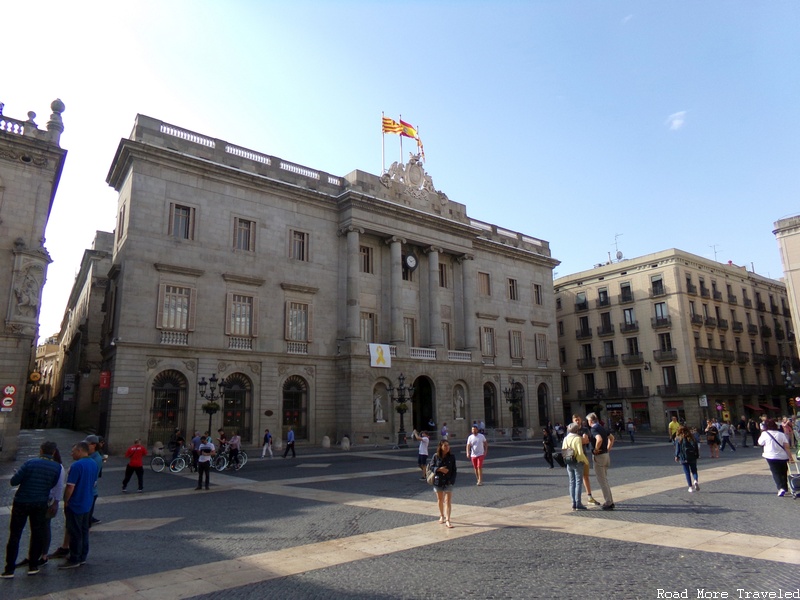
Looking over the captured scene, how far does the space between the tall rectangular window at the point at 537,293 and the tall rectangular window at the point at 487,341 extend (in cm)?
732

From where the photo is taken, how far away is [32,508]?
291 inches

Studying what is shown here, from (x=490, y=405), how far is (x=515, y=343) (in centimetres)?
636

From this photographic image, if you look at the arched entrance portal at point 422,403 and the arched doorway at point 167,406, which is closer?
the arched doorway at point 167,406

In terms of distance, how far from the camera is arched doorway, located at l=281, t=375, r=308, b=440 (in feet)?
109

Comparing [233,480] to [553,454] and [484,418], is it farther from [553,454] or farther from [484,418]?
[484,418]

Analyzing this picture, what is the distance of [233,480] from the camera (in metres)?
18.4

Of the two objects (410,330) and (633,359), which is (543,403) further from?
(410,330)

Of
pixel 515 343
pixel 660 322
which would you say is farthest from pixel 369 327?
pixel 660 322

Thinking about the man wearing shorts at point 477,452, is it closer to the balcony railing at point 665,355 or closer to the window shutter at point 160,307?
the window shutter at point 160,307

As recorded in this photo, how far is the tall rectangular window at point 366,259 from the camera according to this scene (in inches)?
1516

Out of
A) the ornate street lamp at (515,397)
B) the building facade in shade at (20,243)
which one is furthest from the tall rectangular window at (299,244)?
the ornate street lamp at (515,397)

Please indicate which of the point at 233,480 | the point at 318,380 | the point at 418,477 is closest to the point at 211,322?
the point at 318,380

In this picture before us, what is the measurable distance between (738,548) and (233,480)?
49.9ft

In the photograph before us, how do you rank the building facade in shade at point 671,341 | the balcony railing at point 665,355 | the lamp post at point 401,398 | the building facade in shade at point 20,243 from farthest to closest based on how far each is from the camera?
the building facade in shade at point 671,341, the balcony railing at point 665,355, the lamp post at point 401,398, the building facade in shade at point 20,243
